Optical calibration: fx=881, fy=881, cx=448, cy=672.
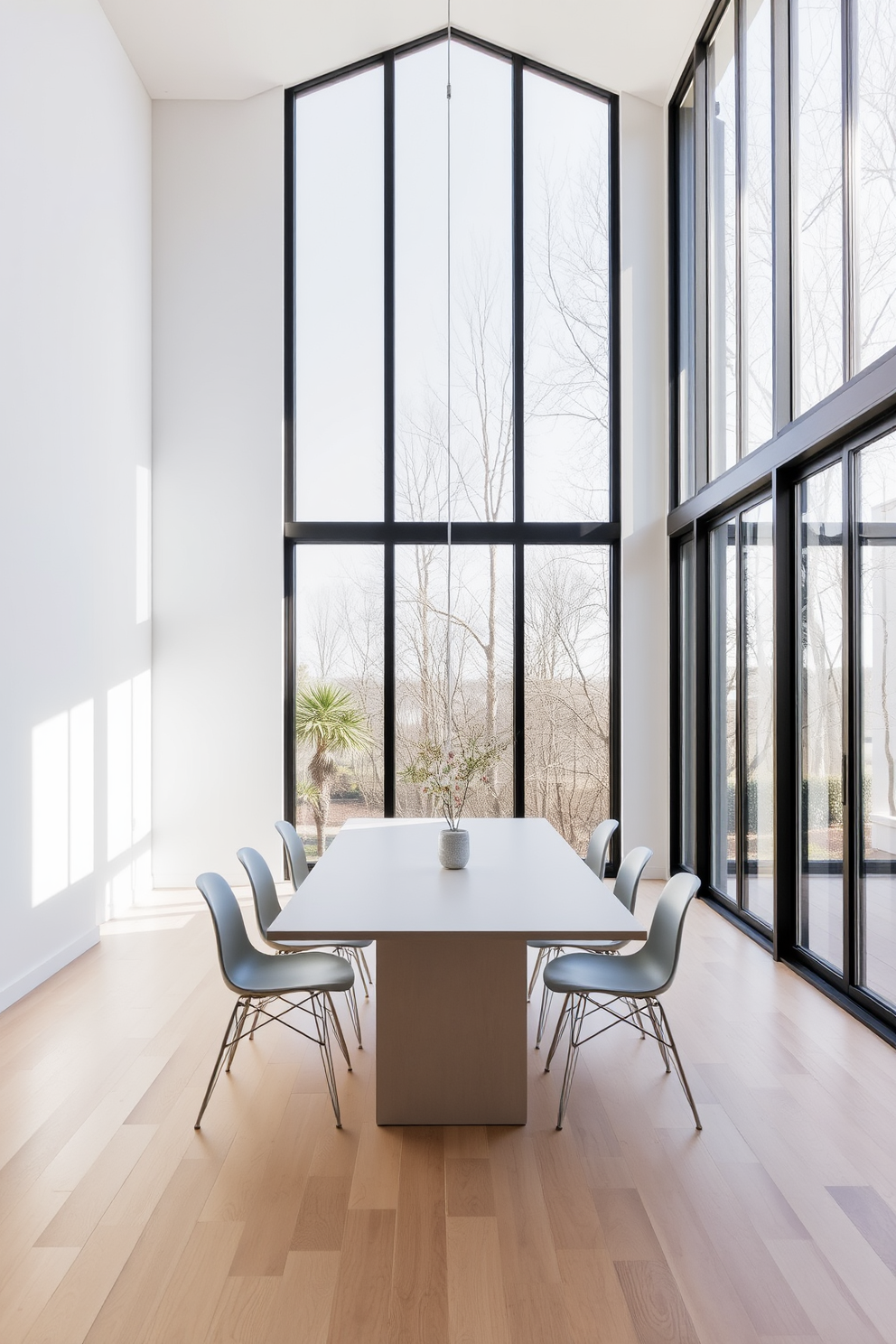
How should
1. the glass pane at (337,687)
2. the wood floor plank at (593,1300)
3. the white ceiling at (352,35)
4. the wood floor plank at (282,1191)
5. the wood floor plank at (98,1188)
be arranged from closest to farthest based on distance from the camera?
the wood floor plank at (593,1300)
the wood floor plank at (282,1191)
the wood floor plank at (98,1188)
the white ceiling at (352,35)
the glass pane at (337,687)

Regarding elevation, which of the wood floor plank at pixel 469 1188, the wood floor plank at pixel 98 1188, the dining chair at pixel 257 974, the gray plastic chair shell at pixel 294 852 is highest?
the gray plastic chair shell at pixel 294 852

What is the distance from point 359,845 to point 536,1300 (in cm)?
228

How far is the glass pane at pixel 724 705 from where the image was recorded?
5684mm

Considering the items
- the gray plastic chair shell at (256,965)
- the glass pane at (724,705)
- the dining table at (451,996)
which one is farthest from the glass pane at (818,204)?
the gray plastic chair shell at (256,965)

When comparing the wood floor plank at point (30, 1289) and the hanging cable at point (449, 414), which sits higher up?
the hanging cable at point (449, 414)

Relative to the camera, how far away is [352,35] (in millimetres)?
6586

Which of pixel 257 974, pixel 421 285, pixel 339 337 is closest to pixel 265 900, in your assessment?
pixel 257 974

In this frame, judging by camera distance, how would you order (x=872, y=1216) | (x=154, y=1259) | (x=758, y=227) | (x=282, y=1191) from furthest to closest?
1. (x=758, y=227)
2. (x=282, y=1191)
3. (x=872, y=1216)
4. (x=154, y=1259)

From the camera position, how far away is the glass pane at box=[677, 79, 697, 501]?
6523 millimetres

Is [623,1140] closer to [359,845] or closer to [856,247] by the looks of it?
[359,845]

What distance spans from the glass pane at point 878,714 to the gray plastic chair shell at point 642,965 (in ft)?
3.59

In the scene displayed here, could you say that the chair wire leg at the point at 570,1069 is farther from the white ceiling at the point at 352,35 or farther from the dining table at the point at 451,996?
the white ceiling at the point at 352,35

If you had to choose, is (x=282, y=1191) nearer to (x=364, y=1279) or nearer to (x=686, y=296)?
(x=364, y=1279)

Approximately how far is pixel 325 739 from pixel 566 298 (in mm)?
4006
